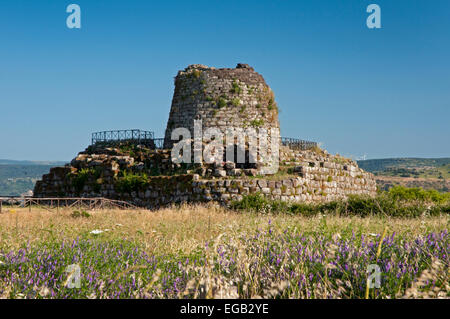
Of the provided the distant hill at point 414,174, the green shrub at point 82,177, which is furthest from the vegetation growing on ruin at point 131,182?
the distant hill at point 414,174

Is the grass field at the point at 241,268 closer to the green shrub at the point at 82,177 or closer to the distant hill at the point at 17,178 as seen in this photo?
the green shrub at the point at 82,177

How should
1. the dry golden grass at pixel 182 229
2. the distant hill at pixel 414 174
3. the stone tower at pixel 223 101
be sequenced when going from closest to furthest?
1. the dry golden grass at pixel 182 229
2. the stone tower at pixel 223 101
3. the distant hill at pixel 414 174

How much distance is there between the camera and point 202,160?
1833 centimetres

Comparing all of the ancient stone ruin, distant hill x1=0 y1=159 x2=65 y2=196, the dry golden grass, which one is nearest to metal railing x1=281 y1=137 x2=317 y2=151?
the ancient stone ruin

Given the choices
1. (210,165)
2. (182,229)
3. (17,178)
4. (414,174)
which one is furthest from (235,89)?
(17,178)

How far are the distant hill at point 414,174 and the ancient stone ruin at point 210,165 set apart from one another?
22062 mm

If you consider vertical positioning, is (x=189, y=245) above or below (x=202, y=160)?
below

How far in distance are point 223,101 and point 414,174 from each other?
217 ft

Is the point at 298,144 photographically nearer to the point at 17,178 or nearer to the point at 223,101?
the point at 223,101

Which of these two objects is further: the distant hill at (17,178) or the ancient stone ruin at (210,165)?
the distant hill at (17,178)

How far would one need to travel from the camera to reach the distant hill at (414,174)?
62562 mm
